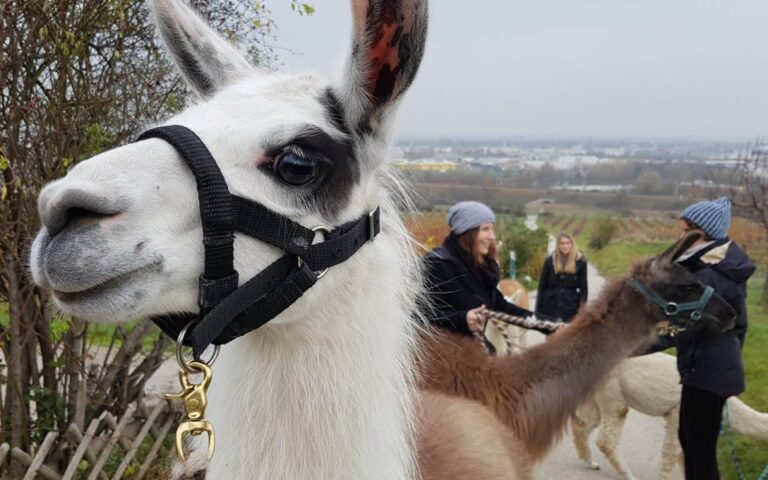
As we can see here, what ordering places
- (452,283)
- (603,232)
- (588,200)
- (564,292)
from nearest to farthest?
(452,283) → (564,292) → (603,232) → (588,200)

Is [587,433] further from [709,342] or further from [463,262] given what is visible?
[463,262]

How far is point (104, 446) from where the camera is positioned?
371 centimetres

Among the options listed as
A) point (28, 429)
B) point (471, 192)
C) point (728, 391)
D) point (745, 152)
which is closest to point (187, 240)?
point (28, 429)

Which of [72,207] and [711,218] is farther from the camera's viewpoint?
[711,218]

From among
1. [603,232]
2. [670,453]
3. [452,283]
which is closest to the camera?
[452,283]

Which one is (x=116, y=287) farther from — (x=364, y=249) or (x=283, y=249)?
(x=364, y=249)

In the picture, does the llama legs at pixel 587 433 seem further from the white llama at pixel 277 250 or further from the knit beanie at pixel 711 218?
the white llama at pixel 277 250

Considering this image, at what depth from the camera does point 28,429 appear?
3.66 m

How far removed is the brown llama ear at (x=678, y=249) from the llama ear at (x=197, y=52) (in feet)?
10.3

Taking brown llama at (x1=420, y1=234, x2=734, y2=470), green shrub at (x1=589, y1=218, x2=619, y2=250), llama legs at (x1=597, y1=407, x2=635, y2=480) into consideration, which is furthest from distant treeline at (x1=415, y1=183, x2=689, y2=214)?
brown llama at (x1=420, y1=234, x2=734, y2=470)

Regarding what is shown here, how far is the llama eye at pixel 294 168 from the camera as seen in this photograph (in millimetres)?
1408

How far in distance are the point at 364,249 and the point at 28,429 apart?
3.15m

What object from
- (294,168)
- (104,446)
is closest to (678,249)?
(294,168)

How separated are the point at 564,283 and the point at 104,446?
4.93 meters
